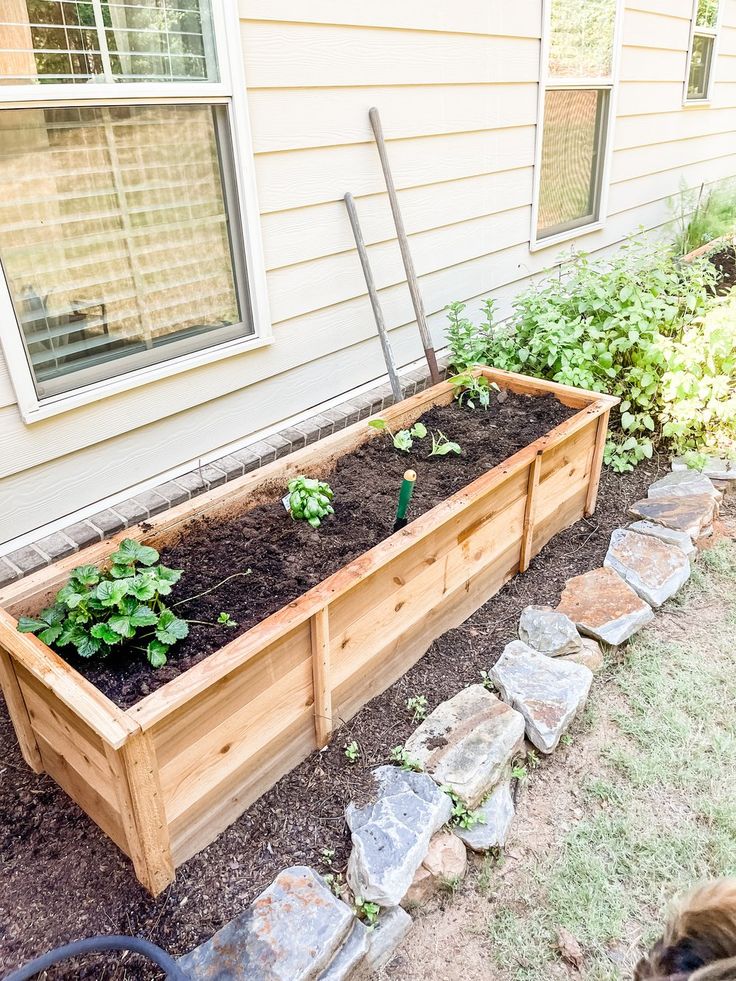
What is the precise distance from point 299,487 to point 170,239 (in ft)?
3.11

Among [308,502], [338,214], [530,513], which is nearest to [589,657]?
[530,513]

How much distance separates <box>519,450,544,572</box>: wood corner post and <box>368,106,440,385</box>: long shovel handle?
3.02 feet

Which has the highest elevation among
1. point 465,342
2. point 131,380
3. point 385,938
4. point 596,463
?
point 131,380

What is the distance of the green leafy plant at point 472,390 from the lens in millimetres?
3092

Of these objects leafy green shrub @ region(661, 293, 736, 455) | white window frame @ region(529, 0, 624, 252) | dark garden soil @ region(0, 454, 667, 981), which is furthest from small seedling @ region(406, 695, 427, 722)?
white window frame @ region(529, 0, 624, 252)

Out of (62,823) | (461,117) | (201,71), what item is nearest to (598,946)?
(62,823)

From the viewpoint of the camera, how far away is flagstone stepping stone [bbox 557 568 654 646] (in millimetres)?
2461

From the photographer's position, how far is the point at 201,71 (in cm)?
228

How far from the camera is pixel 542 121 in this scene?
394 cm

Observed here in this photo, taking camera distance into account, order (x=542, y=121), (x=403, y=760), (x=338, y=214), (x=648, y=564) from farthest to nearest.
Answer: (x=542, y=121)
(x=338, y=214)
(x=648, y=564)
(x=403, y=760)

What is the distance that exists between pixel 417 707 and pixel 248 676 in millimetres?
690

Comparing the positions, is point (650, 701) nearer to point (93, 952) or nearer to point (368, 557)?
point (368, 557)

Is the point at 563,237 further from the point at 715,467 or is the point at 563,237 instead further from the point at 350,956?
the point at 350,956

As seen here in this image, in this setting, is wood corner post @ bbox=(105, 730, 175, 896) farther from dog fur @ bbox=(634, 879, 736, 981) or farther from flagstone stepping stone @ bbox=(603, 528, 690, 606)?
flagstone stepping stone @ bbox=(603, 528, 690, 606)
